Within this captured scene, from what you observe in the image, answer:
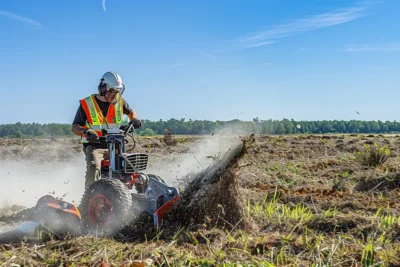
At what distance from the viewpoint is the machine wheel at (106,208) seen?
18.1 ft

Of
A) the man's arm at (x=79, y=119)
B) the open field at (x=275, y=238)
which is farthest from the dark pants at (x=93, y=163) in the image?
the open field at (x=275, y=238)

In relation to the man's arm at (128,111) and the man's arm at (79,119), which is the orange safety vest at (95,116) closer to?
the man's arm at (79,119)

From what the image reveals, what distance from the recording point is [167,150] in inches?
685

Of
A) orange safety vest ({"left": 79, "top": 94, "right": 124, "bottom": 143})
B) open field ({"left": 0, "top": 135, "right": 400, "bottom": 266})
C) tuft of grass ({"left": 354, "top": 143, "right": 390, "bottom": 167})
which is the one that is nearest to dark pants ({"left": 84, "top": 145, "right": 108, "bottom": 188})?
orange safety vest ({"left": 79, "top": 94, "right": 124, "bottom": 143})

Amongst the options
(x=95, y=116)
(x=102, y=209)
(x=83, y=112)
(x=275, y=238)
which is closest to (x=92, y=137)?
(x=95, y=116)

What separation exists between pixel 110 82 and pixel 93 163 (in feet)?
3.75

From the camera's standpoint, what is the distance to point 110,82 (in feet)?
22.0

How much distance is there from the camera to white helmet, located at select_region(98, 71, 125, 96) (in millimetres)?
6688

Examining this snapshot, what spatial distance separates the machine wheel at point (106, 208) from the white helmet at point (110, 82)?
1615 millimetres

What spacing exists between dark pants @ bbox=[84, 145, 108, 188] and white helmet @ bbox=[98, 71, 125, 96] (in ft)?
2.79

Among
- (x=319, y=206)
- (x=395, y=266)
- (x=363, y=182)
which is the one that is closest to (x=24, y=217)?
(x=319, y=206)

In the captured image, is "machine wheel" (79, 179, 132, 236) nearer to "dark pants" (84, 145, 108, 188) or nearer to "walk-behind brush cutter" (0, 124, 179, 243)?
"walk-behind brush cutter" (0, 124, 179, 243)

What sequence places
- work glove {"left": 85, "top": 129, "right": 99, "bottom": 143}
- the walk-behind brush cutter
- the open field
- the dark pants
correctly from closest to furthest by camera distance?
1. the open field
2. the walk-behind brush cutter
3. work glove {"left": 85, "top": 129, "right": 99, "bottom": 143}
4. the dark pants

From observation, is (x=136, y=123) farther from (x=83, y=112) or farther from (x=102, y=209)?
(x=102, y=209)
